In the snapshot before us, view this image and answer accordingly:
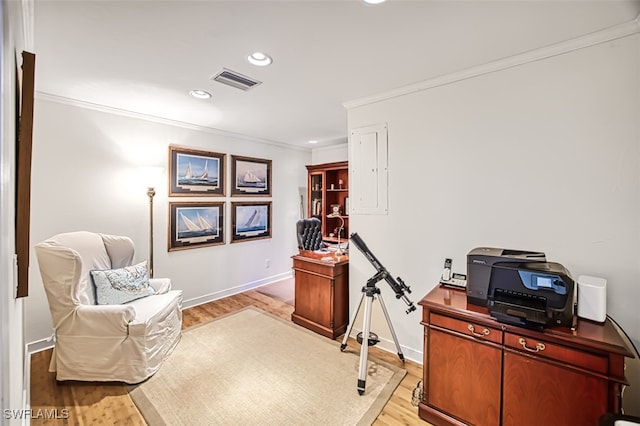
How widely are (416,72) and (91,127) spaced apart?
3.23 meters

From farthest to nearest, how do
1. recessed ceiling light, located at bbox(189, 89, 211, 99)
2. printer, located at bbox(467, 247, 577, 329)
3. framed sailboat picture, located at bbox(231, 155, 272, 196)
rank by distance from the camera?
framed sailboat picture, located at bbox(231, 155, 272, 196) < recessed ceiling light, located at bbox(189, 89, 211, 99) < printer, located at bbox(467, 247, 577, 329)

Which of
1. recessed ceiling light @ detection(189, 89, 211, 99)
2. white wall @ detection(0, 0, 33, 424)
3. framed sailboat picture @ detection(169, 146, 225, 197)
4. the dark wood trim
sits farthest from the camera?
framed sailboat picture @ detection(169, 146, 225, 197)

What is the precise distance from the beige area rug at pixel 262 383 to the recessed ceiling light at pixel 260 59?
2.42 m

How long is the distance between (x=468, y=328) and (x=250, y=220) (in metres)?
3.45

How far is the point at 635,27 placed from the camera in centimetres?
160

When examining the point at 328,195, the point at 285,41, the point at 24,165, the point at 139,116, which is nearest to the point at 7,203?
the point at 24,165

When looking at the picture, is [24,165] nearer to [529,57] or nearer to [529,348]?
[529,348]

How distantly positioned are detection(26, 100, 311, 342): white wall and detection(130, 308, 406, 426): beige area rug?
1.10 meters

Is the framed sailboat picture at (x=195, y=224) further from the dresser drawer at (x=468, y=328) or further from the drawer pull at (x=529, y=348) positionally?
the drawer pull at (x=529, y=348)

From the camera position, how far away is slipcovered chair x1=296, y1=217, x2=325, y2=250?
4.06 metres

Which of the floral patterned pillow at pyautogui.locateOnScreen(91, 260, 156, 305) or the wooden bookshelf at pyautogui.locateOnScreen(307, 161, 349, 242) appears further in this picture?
the wooden bookshelf at pyautogui.locateOnScreen(307, 161, 349, 242)

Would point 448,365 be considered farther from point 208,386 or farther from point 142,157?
point 142,157

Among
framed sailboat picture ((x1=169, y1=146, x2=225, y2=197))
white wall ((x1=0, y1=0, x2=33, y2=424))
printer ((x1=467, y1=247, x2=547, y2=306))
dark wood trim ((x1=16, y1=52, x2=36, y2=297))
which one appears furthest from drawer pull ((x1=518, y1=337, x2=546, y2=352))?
framed sailboat picture ((x1=169, y1=146, x2=225, y2=197))

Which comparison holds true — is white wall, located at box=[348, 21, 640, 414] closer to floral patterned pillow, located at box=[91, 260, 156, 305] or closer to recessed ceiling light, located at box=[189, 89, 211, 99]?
recessed ceiling light, located at box=[189, 89, 211, 99]
